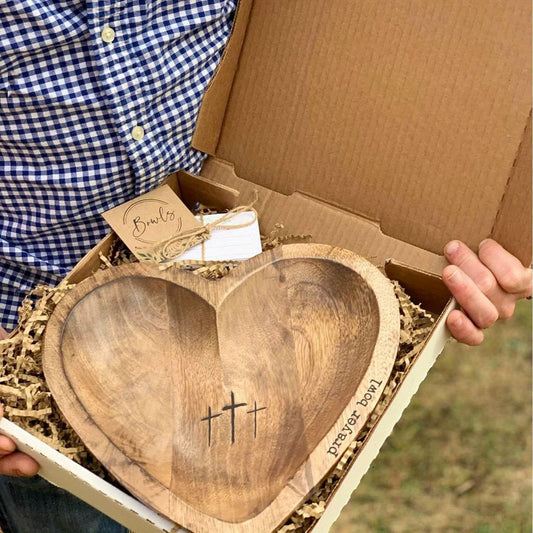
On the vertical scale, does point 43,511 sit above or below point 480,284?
below

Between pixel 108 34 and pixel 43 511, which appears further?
pixel 43 511

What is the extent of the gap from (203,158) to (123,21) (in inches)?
9.0

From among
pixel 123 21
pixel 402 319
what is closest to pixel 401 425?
pixel 402 319

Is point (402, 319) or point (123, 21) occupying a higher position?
point (123, 21)

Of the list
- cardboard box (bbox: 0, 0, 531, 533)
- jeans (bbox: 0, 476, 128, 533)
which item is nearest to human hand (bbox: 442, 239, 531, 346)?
cardboard box (bbox: 0, 0, 531, 533)

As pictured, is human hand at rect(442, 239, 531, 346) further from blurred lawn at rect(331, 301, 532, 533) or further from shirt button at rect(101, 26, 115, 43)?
blurred lawn at rect(331, 301, 532, 533)

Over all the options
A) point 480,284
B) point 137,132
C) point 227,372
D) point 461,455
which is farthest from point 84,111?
point 461,455

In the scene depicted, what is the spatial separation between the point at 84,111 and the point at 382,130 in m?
0.37

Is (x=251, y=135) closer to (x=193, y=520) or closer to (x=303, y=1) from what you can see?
(x=303, y=1)

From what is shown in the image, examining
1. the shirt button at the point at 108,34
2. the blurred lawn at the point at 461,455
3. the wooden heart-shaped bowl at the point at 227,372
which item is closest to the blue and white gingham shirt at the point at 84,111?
the shirt button at the point at 108,34

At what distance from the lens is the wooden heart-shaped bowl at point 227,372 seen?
0.82m

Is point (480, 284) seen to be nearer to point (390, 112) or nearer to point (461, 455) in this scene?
point (390, 112)

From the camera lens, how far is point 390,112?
3.38ft

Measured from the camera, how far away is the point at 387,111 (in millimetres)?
1032
